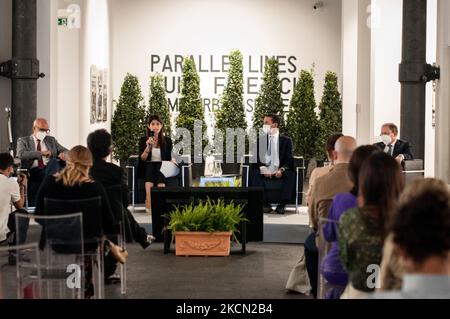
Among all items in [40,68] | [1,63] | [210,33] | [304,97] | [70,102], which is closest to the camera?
[1,63]

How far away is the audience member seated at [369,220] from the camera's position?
4.55m

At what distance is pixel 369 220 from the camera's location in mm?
4660

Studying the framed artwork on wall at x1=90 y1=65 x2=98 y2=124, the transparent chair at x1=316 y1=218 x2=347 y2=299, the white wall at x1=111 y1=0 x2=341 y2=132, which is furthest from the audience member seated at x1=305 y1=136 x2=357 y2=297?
the white wall at x1=111 y1=0 x2=341 y2=132

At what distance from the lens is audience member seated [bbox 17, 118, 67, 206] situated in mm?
12398

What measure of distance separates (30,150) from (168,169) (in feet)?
5.87

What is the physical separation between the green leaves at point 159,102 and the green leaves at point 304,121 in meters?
2.37

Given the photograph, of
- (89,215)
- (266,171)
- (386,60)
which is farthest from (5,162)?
(386,60)

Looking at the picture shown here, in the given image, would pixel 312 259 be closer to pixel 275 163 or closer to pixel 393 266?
pixel 393 266

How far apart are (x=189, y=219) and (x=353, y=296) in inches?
235

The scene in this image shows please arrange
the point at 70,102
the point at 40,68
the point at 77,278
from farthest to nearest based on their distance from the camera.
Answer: the point at 70,102 → the point at 40,68 → the point at 77,278
